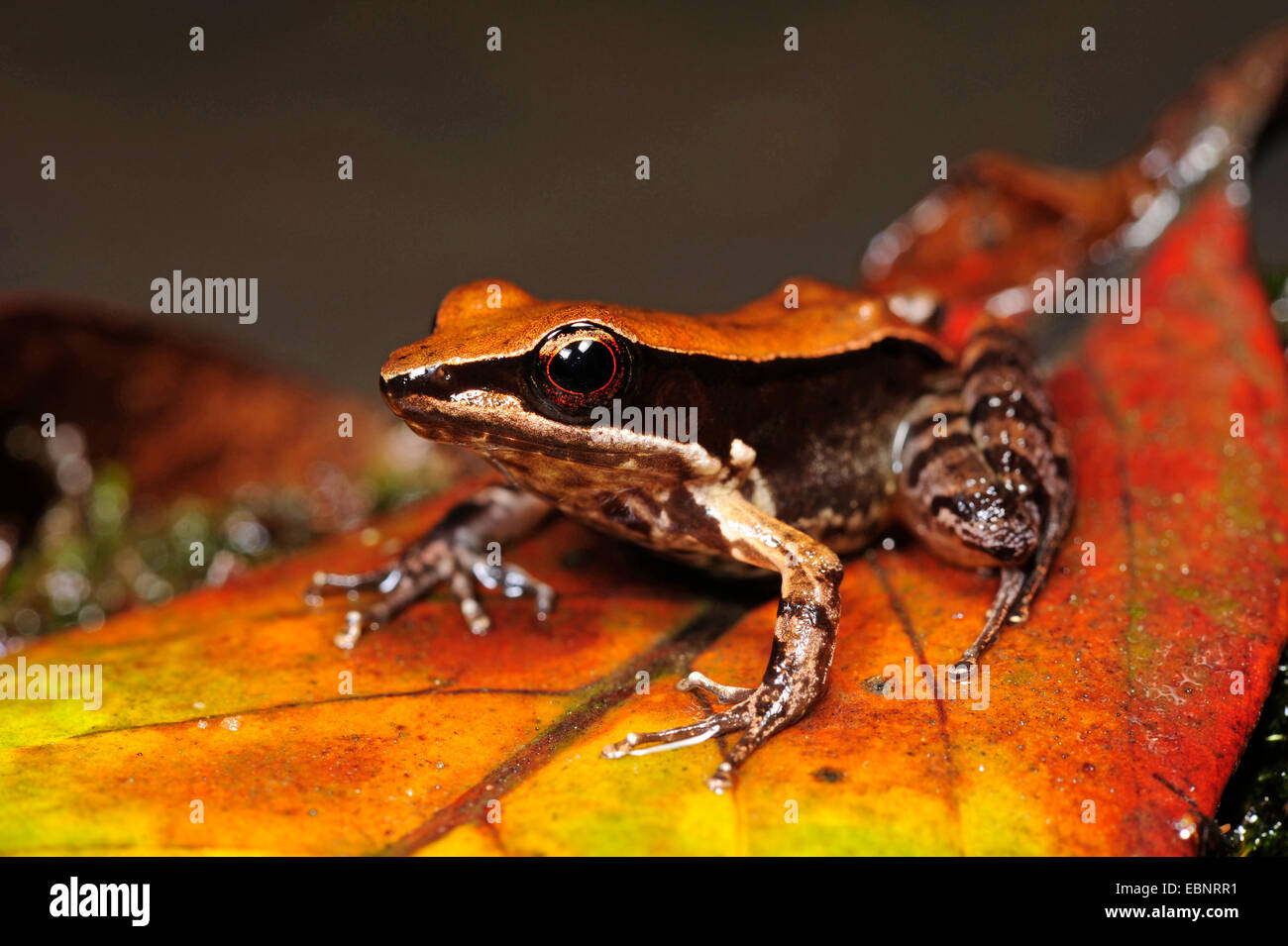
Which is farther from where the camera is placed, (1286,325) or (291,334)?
(291,334)

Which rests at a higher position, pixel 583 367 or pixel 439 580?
pixel 583 367

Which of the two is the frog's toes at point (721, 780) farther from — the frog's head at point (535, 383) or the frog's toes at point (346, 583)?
the frog's toes at point (346, 583)

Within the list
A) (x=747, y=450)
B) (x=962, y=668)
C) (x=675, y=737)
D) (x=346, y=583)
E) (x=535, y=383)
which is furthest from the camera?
(x=346, y=583)

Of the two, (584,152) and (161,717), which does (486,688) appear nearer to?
(161,717)

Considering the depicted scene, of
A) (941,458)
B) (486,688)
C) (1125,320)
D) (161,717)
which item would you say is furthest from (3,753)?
(1125,320)

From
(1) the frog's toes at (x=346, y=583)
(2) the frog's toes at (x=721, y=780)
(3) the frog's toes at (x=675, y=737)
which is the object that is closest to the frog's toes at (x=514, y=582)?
(1) the frog's toes at (x=346, y=583)

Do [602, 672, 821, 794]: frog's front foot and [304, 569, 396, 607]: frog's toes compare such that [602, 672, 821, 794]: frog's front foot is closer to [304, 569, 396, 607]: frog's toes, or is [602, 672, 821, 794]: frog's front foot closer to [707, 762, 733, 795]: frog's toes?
[707, 762, 733, 795]: frog's toes

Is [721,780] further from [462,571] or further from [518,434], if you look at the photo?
[462,571]

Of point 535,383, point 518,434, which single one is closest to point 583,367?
point 535,383
